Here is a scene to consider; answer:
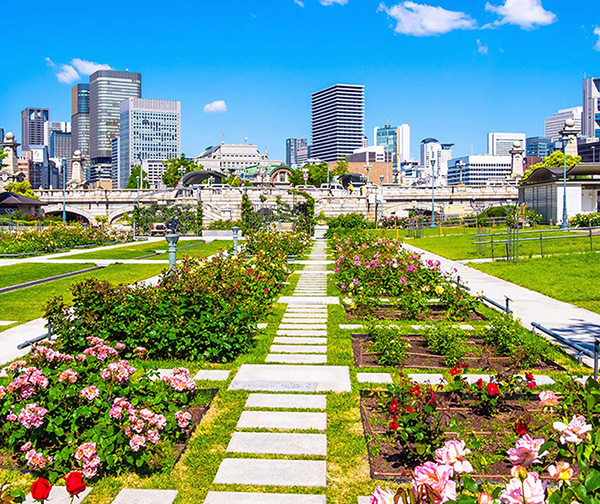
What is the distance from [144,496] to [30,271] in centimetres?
1724

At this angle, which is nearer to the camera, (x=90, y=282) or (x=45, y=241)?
(x=90, y=282)

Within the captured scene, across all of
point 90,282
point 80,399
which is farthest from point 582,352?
point 90,282

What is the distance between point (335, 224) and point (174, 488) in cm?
3605

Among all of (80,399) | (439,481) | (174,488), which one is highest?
(439,481)

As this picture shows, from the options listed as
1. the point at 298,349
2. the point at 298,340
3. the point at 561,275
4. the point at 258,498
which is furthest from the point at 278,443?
the point at 561,275

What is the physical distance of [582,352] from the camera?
7.93m

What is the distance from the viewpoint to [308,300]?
13562 millimetres

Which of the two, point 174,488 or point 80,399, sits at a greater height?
point 80,399

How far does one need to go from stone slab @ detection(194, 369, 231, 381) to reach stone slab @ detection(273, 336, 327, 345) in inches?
70.7

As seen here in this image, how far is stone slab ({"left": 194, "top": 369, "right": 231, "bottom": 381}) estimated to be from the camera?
24.2 feet

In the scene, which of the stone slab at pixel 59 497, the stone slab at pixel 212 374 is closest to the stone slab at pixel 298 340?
the stone slab at pixel 212 374

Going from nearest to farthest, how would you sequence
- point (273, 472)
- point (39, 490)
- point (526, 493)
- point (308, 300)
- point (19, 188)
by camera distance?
point (526, 493) < point (39, 490) < point (273, 472) < point (308, 300) < point (19, 188)

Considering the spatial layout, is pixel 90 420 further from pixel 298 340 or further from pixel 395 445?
pixel 298 340

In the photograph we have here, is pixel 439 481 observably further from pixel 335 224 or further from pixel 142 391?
pixel 335 224
